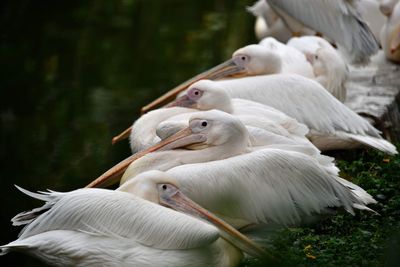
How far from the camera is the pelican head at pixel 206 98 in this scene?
5152mm

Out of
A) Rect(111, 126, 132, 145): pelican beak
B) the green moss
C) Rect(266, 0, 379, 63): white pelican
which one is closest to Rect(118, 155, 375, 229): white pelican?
the green moss

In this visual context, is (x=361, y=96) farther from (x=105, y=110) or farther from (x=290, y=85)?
(x=105, y=110)

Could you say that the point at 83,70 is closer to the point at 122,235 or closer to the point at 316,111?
the point at 316,111

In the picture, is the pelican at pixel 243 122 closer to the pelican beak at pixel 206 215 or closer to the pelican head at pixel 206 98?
the pelican head at pixel 206 98

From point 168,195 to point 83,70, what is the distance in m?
5.05

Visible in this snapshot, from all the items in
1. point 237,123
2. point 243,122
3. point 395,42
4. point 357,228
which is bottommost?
point 357,228

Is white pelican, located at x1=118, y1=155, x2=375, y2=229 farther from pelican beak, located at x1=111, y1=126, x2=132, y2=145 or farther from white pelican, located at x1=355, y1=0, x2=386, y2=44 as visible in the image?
white pelican, located at x1=355, y1=0, x2=386, y2=44

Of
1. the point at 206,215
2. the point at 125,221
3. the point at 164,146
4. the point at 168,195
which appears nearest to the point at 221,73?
the point at 164,146

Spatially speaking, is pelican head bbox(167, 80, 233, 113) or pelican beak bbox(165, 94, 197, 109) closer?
pelican head bbox(167, 80, 233, 113)

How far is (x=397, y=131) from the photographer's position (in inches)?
249

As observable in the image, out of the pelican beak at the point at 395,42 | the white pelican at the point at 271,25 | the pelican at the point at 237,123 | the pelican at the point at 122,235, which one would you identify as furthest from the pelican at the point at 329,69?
the pelican at the point at 122,235

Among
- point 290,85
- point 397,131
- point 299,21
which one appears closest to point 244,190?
point 290,85

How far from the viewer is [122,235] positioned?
12.9 feet

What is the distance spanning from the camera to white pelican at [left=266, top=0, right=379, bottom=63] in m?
7.09
